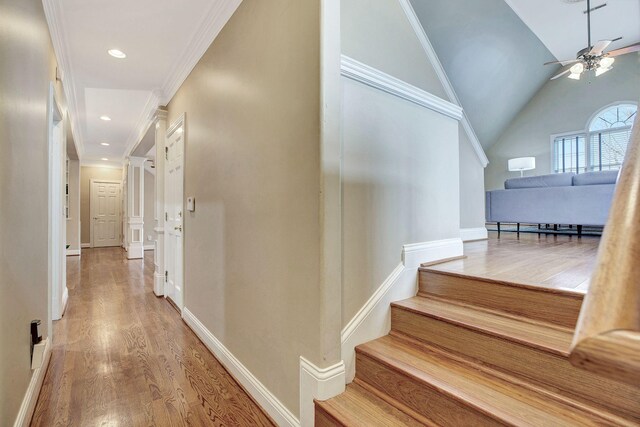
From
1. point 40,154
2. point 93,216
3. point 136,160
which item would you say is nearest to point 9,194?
point 40,154

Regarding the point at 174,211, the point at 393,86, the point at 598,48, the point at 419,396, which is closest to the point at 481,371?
the point at 419,396

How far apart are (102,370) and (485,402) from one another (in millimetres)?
2224

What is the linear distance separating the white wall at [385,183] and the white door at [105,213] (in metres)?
9.66

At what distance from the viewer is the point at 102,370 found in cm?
198

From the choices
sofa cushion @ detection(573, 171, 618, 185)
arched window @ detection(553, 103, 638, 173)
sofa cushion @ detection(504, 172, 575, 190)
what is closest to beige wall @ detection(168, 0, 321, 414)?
sofa cushion @ detection(573, 171, 618, 185)

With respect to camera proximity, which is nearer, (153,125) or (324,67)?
(324,67)

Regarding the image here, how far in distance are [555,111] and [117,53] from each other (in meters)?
8.33

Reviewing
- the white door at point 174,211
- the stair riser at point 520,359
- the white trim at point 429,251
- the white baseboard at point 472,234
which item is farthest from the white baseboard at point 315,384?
the white baseboard at point 472,234

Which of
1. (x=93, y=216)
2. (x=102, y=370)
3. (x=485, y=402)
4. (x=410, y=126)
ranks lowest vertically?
(x=102, y=370)

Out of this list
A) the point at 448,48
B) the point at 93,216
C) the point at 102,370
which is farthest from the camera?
the point at 93,216

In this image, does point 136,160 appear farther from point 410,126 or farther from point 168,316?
point 410,126

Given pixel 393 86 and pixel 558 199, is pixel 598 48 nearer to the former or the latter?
pixel 558 199

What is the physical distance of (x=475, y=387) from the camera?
1.13 meters

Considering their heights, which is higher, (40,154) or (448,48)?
(448,48)
